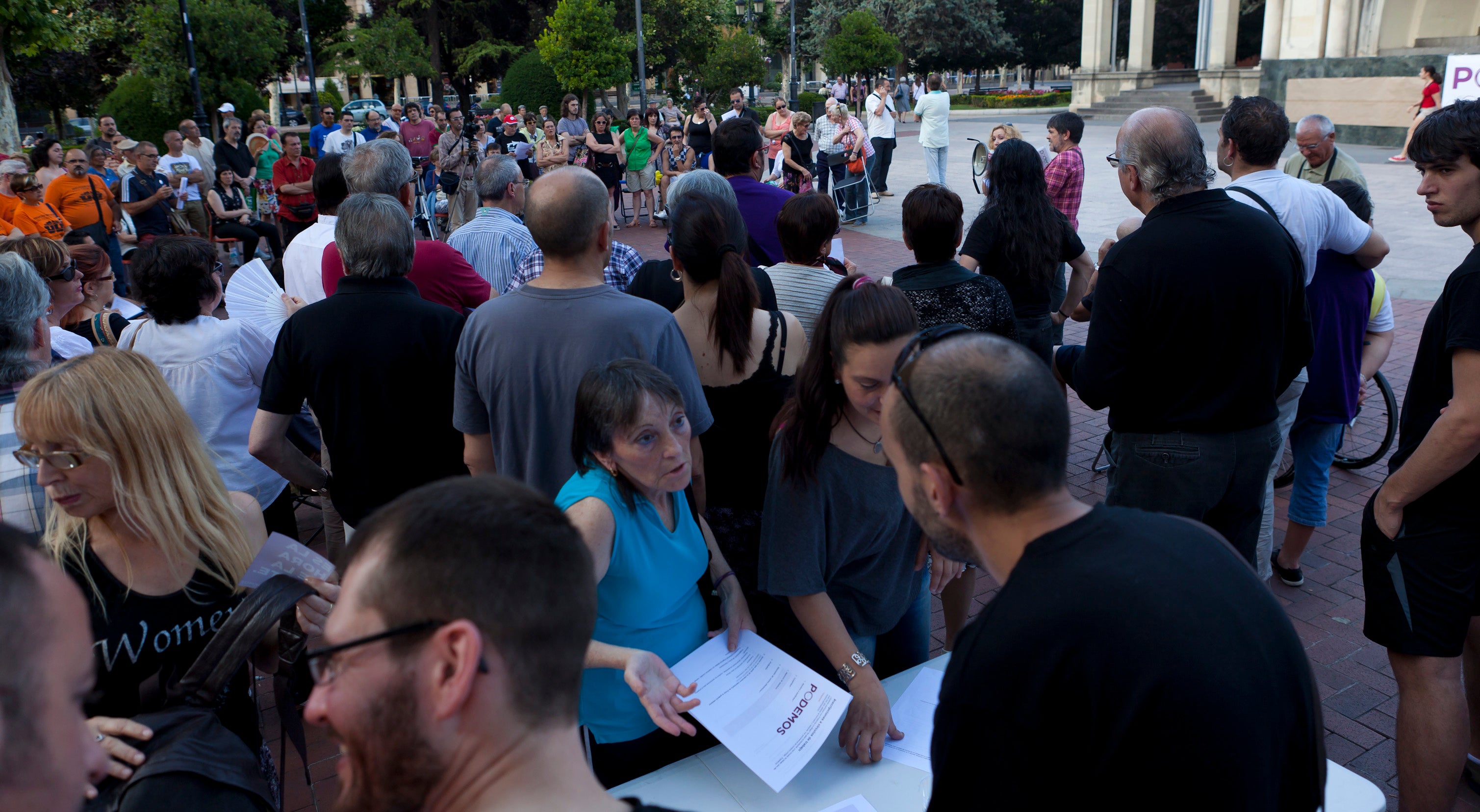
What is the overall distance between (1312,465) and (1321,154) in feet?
6.80

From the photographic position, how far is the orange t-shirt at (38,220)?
755 cm

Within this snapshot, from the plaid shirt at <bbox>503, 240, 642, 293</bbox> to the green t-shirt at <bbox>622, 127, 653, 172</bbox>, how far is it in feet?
33.0

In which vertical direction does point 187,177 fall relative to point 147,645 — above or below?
above

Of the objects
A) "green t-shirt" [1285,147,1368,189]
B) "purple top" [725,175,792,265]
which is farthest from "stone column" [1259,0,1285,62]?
"purple top" [725,175,792,265]

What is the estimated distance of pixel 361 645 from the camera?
1.08m

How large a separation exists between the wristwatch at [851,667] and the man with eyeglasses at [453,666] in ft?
4.20

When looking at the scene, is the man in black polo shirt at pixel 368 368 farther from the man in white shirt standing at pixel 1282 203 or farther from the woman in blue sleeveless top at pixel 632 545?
the man in white shirt standing at pixel 1282 203

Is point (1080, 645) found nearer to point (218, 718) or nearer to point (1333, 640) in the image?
point (218, 718)

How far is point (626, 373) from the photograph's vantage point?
2422 millimetres

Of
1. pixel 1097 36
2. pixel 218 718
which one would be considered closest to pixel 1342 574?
pixel 218 718

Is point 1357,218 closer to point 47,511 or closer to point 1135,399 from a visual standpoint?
point 1135,399

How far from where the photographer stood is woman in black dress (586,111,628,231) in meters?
14.1

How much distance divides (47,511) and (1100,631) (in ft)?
8.50

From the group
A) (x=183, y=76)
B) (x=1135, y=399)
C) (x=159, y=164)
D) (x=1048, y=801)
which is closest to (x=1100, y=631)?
(x=1048, y=801)
